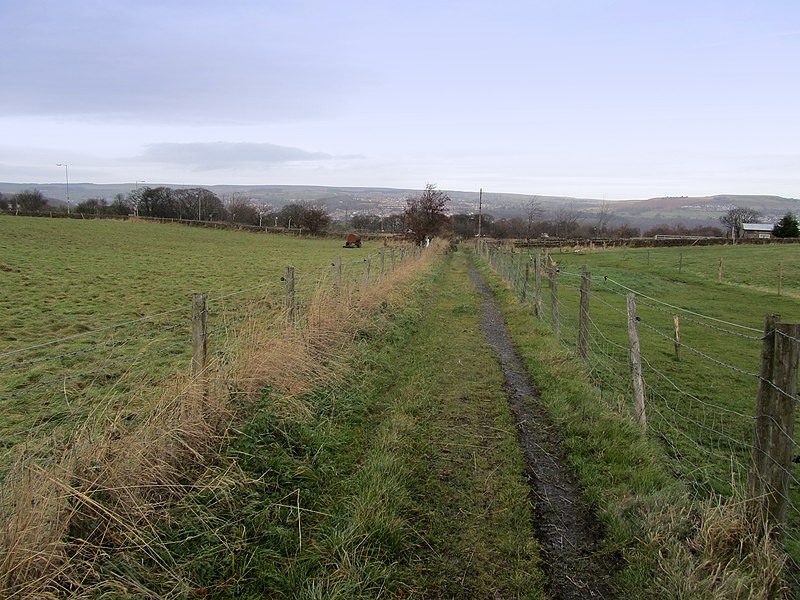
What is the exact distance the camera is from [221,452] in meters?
4.27

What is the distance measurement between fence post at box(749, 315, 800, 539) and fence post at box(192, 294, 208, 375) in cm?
450

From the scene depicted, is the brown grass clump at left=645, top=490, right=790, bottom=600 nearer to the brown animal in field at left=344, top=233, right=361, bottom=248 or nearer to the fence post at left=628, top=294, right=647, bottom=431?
the fence post at left=628, top=294, right=647, bottom=431

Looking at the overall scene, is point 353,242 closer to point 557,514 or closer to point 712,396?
point 712,396

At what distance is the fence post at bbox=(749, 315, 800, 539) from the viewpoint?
305 cm

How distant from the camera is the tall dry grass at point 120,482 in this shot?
2.76 metres

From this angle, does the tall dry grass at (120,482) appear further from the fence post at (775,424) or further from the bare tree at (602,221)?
the bare tree at (602,221)

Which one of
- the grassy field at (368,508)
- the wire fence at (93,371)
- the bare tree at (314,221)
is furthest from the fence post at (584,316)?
the bare tree at (314,221)

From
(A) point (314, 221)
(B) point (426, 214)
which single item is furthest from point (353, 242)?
(A) point (314, 221)

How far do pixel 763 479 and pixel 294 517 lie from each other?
120 inches

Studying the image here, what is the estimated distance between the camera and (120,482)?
342cm

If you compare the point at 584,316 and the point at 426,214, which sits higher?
the point at 426,214

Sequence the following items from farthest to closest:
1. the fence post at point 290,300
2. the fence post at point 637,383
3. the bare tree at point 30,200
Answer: the bare tree at point 30,200
the fence post at point 290,300
the fence post at point 637,383

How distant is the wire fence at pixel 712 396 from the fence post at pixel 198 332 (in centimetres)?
446

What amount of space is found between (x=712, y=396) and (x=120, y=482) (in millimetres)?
7980
